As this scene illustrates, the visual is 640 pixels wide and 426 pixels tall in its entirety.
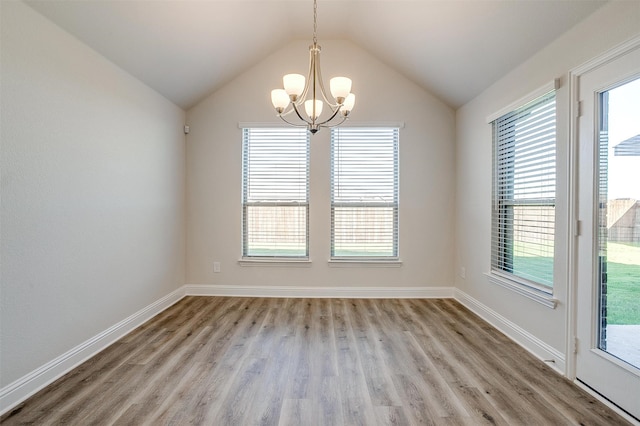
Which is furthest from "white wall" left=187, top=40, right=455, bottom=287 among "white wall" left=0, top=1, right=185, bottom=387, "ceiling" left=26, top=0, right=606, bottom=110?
"white wall" left=0, top=1, right=185, bottom=387

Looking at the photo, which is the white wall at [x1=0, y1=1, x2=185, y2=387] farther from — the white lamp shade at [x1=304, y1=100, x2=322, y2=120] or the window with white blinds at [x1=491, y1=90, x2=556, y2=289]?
the window with white blinds at [x1=491, y1=90, x2=556, y2=289]

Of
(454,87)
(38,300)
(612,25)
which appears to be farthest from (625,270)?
(38,300)

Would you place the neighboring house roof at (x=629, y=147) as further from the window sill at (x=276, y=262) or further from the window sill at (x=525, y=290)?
the window sill at (x=276, y=262)

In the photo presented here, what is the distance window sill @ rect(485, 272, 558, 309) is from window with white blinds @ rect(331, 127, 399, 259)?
4.27 ft

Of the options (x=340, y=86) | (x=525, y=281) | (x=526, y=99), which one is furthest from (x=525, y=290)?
(x=340, y=86)

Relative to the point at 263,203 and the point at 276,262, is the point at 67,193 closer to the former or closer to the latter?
the point at 263,203

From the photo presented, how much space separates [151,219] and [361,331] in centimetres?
254

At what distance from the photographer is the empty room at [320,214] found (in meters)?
1.87

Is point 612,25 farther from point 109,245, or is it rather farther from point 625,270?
point 109,245

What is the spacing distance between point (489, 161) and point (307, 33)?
2.72 metres

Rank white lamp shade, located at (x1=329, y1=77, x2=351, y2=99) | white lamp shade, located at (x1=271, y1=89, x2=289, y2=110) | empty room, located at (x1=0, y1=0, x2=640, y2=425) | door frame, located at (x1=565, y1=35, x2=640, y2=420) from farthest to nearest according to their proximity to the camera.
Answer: white lamp shade, located at (x1=271, y1=89, x2=289, y2=110), white lamp shade, located at (x1=329, y1=77, x2=351, y2=99), door frame, located at (x1=565, y1=35, x2=640, y2=420), empty room, located at (x1=0, y1=0, x2=640, y2=425)

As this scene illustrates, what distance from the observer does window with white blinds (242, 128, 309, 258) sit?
411cm

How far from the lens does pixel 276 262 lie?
13.4 feet

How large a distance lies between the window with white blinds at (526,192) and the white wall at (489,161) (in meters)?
0.11
